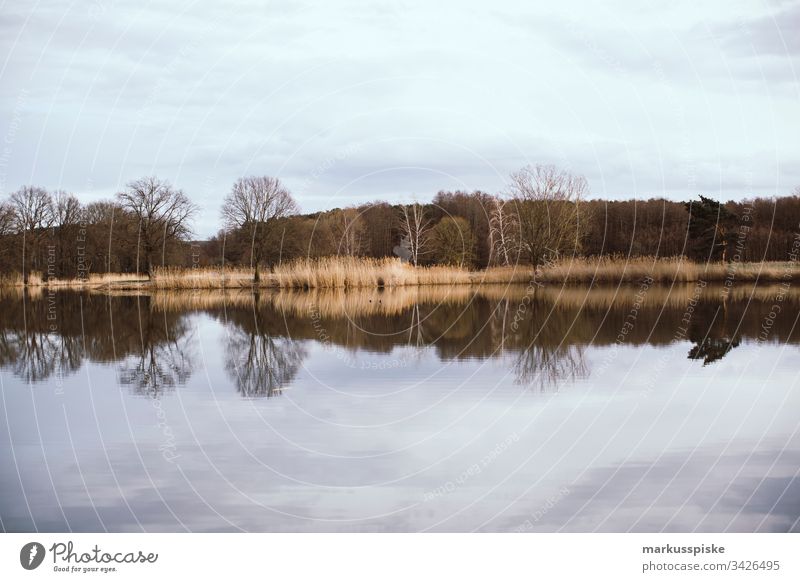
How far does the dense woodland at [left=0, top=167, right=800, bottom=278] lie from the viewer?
31.7 m

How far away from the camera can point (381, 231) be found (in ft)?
133

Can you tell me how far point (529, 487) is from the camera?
223 inches

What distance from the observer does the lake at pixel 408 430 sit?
210 inches

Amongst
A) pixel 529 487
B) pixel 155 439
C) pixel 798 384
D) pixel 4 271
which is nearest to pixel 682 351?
pixel 798 384

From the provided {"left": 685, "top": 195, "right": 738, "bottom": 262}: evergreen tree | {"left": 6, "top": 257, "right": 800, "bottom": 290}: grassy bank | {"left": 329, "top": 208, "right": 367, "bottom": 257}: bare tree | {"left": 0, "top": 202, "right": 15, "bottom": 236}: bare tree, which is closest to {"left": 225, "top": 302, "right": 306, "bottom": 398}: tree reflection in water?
{"left": 6, "top": 257, "right": 800, "bottom": 290}: grassy bank

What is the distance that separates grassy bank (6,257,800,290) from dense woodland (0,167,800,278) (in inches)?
38.6

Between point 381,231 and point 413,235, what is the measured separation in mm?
1833

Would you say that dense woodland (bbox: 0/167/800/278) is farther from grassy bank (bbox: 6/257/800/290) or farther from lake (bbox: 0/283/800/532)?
lake (bbox: 0/283/800/532)

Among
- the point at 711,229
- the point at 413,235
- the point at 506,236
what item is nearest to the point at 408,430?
the point at 506,236

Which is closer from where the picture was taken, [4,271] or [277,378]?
[277,378]

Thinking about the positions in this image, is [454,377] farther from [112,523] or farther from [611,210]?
[611,210]

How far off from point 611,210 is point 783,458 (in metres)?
44.9

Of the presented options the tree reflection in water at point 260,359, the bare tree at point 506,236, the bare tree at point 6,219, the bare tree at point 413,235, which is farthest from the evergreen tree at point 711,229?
the bare tree at point 6,219

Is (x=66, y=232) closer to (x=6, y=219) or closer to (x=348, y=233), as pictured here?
(x=6, y=219)
